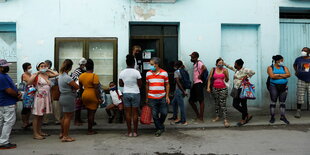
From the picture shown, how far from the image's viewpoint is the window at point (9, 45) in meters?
8.69

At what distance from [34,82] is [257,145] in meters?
5.13

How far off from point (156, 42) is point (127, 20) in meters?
1.21

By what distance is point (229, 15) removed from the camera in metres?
8.69

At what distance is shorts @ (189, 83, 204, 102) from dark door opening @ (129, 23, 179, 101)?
1176 mm

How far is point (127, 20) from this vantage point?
8.48 metres

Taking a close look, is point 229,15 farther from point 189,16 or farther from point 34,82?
point 34,82

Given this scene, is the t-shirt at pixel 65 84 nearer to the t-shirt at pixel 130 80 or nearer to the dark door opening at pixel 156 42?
the t-shirt at pixel 130 80

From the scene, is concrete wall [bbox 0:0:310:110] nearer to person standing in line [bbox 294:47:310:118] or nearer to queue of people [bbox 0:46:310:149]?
person standing in line [bbox 294:47:310:118]

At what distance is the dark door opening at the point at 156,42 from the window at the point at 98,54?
814mm

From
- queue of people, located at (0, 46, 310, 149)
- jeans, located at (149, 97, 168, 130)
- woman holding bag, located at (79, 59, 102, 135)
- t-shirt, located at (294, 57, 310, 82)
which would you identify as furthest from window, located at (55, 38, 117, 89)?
t-shirt, located at (294, 57, 310, 82)

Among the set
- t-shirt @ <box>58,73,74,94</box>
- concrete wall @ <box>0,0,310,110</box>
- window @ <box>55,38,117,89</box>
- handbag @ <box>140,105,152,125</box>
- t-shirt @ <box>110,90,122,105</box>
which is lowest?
handbag @ <box>140,105,152,125</box>

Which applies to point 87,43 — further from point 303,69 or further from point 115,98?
point 303,69

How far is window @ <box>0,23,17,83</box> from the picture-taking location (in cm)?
869

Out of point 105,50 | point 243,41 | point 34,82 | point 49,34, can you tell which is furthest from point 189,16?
point 34,82
